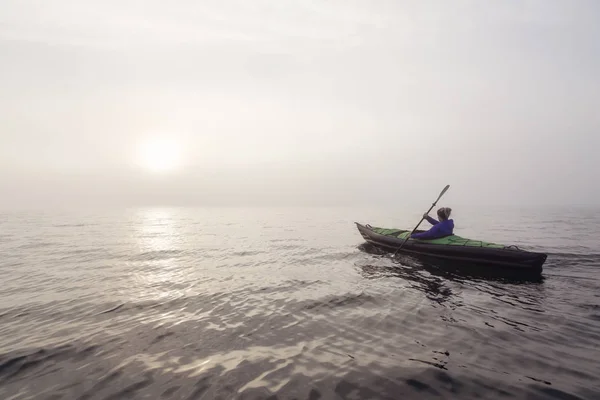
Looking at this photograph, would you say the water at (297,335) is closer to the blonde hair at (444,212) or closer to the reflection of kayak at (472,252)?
the reflection of kayak at (472,252)

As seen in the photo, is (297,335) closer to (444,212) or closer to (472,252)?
(472,252)

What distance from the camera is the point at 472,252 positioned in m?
13.2

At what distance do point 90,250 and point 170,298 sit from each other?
47.9 feet

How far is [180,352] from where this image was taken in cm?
600

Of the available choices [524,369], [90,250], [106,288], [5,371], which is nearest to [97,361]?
[5,371]

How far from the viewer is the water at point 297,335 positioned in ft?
15.7

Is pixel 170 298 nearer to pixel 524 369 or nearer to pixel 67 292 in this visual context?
pixel 67 292

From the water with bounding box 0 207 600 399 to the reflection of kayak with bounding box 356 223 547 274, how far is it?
0.97 meters

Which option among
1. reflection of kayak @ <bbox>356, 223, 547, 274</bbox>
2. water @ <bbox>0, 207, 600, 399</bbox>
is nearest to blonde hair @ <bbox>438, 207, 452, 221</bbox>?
reflection of kayak @ <bbox>356, 223, 547, 274</bbox>

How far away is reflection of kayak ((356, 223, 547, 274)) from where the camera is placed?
11742mm

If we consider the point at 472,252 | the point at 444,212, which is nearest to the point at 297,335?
the point at 472,252

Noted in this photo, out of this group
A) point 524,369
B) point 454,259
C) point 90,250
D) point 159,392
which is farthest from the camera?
point 90,250

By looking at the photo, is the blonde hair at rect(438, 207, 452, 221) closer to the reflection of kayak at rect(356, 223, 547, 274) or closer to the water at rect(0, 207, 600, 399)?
the reflection of kayak at rect(356, 223, 547, 274)

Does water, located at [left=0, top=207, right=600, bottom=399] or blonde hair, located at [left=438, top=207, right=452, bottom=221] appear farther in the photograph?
blonde hair, located at [left=438, top=207, right=452, bottom=221]
